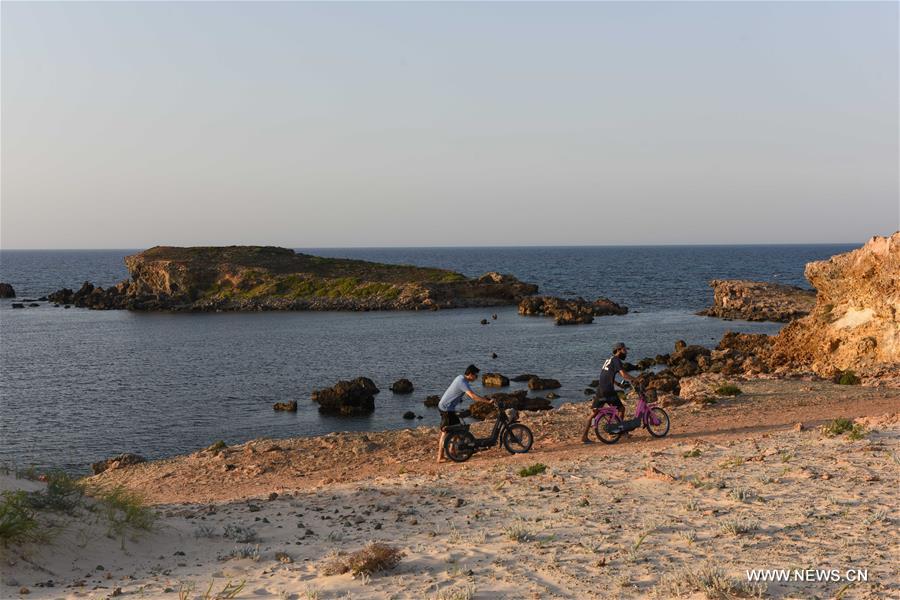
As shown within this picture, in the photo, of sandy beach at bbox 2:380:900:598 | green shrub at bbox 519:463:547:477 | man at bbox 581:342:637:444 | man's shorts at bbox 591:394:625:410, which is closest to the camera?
sandy beach at bbox 2:380:900:598

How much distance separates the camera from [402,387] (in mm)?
38625

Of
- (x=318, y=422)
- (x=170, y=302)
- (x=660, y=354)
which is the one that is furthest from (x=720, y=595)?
(x=170, y=302)

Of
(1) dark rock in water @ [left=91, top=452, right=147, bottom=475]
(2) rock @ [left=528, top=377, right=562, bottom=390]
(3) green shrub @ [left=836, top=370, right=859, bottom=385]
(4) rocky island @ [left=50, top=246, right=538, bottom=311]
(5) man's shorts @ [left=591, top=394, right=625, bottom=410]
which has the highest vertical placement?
(4) rocky island @ [left=50, top=246, right=538, bottom=311]

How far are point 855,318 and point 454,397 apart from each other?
2354 cm

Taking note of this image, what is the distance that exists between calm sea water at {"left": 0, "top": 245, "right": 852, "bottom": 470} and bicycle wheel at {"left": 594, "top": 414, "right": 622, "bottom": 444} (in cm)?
1330

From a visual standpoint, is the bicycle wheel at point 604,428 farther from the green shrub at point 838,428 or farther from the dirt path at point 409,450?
the green shrub at point 838,428

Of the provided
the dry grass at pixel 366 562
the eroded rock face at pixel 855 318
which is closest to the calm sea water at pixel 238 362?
the eroded rock face at pixel 855 318

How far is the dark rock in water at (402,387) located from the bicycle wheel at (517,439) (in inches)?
785

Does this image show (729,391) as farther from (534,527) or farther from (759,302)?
(759,302)

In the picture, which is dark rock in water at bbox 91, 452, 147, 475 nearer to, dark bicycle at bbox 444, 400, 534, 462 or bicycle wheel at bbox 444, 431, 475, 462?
dark bicycle at bbox 444, 400, 534, 462

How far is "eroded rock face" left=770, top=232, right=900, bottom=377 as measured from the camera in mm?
30734

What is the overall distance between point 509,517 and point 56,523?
712 centimetres

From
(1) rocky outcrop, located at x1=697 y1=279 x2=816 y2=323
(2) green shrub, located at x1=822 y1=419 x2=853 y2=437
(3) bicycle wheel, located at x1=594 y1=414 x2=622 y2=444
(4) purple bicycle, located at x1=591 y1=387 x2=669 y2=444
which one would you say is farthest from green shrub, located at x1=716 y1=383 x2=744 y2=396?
(1) rocky outcrop, located at x1=697 y1=279 x2=816 y2=323

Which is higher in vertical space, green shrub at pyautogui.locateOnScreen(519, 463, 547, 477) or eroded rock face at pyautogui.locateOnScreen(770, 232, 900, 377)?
eroded rock face at pyautogui.locateOnScreen(770, 232, 900, 377)
